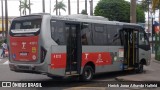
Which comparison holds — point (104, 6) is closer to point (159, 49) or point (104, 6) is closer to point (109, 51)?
point (159, 49)

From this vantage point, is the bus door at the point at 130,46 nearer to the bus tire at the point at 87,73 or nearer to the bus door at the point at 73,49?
the bus tire at the point at 87,73

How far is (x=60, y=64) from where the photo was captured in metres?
15.6

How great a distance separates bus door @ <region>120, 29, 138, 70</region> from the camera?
809 inches

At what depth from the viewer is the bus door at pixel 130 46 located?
20.5m

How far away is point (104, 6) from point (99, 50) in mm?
40465

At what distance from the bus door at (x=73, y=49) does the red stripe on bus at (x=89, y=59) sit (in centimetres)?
36

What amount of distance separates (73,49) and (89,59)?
3.99ft

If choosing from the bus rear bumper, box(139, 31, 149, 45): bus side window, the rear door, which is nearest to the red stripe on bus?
the bus rear bumper

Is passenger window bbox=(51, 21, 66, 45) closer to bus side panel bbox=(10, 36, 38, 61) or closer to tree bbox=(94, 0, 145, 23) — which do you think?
bus side panel bbox=(10, 36, 38, 61)

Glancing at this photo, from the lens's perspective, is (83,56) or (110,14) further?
(110,14)

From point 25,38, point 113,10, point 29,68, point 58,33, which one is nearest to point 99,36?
point 58,33

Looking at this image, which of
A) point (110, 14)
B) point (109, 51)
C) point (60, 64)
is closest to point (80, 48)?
point (60, 64)

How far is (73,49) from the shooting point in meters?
16.6

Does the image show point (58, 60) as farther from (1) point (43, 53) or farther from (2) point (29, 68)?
(2) point (29, 68)
